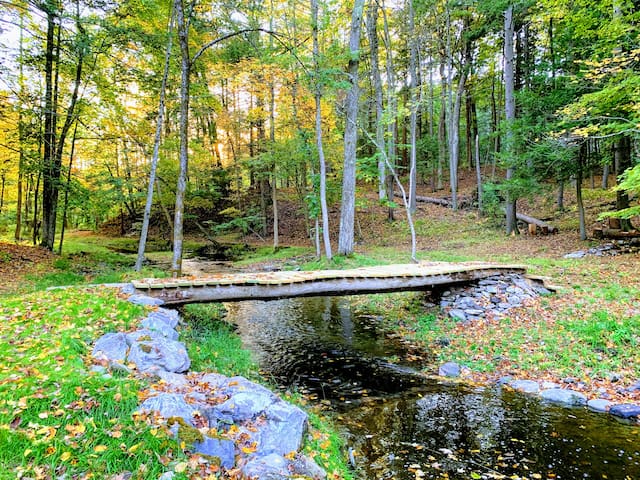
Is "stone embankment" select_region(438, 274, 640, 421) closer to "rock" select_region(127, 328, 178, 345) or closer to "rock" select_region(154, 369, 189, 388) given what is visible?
"rock" select_region(154, 369, 189, 388)

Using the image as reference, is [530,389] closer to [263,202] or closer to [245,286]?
[245,286]

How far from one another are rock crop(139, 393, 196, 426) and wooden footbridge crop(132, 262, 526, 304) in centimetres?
326

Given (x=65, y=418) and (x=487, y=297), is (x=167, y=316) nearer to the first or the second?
(x=65, y=418)

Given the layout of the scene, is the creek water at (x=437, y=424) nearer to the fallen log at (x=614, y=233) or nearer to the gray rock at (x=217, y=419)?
the gray rock at (x=217, y=419)

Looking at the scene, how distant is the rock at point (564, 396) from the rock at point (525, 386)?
133 millimetres

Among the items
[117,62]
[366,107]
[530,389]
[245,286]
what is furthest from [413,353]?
[366,107]

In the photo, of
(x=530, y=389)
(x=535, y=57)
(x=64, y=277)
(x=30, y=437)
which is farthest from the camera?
(x=535, y=57)

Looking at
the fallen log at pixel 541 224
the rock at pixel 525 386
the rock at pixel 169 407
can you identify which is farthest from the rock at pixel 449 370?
the fallen log at pixel 541 224

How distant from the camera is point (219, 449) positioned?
285 cm

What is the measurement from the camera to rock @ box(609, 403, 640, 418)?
441cm

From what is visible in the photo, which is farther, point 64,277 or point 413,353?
point 64,277

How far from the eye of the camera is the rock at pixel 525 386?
5215 millimetres

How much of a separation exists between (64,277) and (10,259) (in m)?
2.42

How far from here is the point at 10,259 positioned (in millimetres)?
11055
